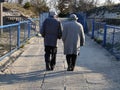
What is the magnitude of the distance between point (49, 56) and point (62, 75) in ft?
2.94

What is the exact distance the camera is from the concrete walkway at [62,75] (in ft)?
27.0

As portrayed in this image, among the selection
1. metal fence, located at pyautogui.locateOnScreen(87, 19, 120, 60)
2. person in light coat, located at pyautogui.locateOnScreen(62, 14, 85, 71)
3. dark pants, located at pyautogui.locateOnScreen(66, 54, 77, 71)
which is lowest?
metal fence, located at pyautogui.locateOnScreen(87, 19, 120, 60)

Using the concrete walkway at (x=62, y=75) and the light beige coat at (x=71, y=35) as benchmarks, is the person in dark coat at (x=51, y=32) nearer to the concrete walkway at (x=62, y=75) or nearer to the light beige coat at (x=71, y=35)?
the light beige coat at (x=71, y=35)

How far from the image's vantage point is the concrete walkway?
8.22 m

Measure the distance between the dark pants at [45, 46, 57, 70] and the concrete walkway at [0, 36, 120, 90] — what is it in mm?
202

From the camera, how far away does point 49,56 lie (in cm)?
1018

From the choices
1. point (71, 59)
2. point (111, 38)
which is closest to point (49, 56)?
point (71, 59)

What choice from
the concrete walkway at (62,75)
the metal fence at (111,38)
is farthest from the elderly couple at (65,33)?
the metal fence at (111,38)

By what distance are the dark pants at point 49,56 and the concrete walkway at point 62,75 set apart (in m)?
0.20

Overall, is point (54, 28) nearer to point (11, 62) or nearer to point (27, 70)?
point (27, 70)

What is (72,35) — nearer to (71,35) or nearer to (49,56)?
(71,35)

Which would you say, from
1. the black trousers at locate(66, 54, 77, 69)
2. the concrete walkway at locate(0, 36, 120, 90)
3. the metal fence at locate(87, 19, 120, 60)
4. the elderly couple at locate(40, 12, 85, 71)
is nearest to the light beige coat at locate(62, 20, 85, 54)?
the elderly couple at locate(40, 12, 85, 71)

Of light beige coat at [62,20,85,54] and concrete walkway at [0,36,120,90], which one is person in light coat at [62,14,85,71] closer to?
light beige coat at [62,20,85,54]

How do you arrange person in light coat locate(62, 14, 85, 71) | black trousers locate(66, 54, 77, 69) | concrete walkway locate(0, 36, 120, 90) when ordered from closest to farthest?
concrete walkway locate(0, 36, 120, 90)
person in light coat locate(62, 14, 85, 71)
black trousers locate(66, 54, 77, 69)
